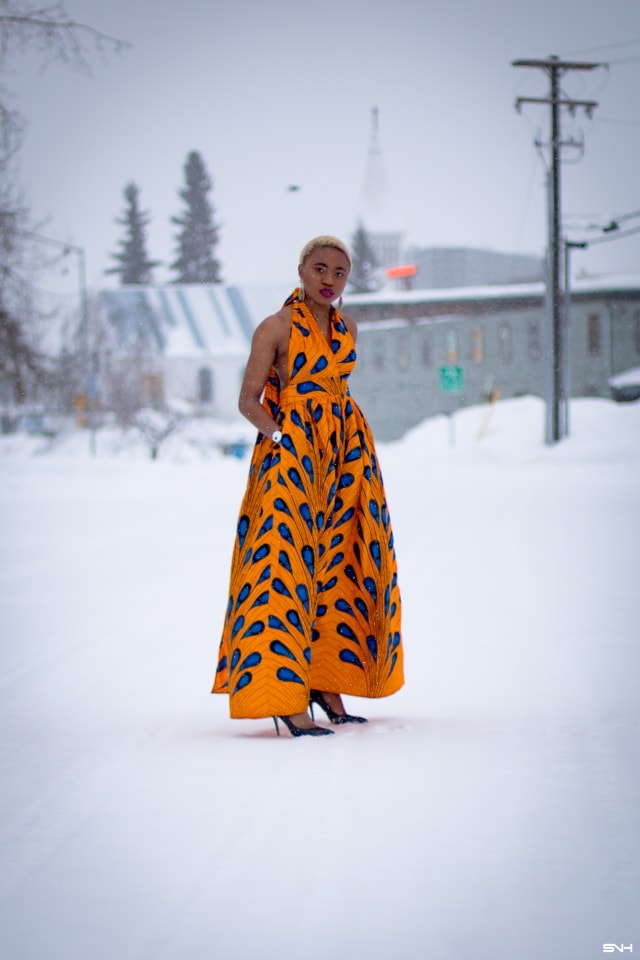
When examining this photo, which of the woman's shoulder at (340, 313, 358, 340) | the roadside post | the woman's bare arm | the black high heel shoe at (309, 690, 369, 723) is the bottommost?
the roadside post

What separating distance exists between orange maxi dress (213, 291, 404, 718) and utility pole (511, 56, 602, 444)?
19.1m

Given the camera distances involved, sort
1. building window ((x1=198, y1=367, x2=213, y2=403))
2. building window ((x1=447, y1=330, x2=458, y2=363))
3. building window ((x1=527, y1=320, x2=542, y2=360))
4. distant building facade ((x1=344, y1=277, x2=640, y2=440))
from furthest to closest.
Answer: building window ((x1=447, y1=330, x2=458, y2=363))
building window ((x1=198, y1=367, x2=213, y2=403))
building window ((x1=527, y1=320, x2=542, y2=360))
distant building facade ((x1=344, y1=277, x2=640, y2=440))

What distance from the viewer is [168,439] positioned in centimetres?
2672

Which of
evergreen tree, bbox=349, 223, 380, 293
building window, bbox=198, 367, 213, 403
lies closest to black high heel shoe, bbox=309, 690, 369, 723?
building window, bbox=198, 367, 213, 403

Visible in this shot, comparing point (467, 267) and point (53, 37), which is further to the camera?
point (467, 267)

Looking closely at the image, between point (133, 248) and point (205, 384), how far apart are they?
4484 mm

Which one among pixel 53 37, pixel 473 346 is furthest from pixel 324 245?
pixel 473 346

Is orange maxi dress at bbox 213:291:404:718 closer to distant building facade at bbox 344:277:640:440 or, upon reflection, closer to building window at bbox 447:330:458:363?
distant building facade at bbox 344:277:640:440

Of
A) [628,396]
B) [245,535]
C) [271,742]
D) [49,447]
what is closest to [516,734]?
[271,742]

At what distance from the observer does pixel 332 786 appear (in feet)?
11.0

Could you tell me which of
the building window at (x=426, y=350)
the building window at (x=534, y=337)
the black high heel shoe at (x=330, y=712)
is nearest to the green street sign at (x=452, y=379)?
the building window at (x=426, y=350)

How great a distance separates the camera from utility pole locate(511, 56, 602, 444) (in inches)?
910

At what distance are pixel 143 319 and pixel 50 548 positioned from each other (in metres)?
25.8

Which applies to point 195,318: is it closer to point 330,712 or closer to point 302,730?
point 330,712
